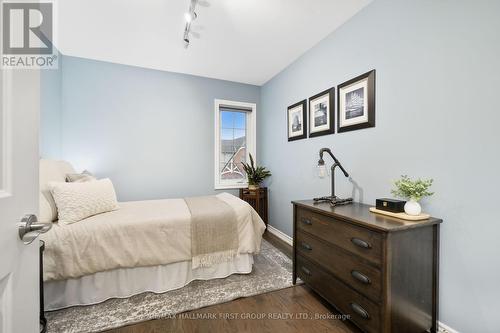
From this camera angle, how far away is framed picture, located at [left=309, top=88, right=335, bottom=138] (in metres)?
2.29

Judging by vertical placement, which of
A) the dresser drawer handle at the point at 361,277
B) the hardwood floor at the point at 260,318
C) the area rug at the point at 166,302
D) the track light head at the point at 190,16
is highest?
the track light head at the point at 190,16

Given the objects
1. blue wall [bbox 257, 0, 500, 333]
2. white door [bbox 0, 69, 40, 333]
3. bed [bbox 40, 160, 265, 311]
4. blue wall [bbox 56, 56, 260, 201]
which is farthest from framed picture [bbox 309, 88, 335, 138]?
white door [bbox 0, 69, 40, 333]

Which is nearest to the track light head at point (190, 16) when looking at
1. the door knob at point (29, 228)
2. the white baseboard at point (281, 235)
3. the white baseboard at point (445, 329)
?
the door knob at point (29, 228)

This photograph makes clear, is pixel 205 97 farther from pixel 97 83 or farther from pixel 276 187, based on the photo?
pixel 276 187

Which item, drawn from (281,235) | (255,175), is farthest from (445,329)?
(255,175)

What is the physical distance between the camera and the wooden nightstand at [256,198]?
137 inches

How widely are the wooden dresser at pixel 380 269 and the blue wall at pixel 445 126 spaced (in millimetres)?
153

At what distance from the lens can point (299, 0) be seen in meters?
1.88

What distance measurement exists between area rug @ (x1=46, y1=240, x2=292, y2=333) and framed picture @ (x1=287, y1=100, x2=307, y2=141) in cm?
165

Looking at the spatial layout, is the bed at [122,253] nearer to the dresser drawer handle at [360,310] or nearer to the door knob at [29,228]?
the dresser drawer handle at [360,310]

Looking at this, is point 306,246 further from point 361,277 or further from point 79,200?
point 79,200

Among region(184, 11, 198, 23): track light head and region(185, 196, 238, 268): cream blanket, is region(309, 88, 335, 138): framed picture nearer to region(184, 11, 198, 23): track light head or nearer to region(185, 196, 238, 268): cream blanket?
region(185, 196, 238, 268): cream blanket

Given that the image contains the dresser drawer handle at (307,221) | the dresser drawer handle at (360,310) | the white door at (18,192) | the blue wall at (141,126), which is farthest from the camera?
the blue wall at (141,126)

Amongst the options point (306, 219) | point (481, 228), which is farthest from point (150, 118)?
point (481, 228)
